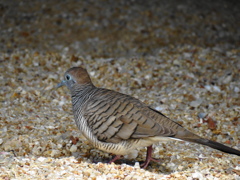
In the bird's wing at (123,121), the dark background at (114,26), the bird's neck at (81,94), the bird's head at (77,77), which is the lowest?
the bird's wing at (123,121)

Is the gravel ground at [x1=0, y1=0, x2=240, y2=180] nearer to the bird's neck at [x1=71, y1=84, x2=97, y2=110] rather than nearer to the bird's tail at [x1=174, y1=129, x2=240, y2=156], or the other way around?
the bird's tail at [x1=174, y1=129, x2=240, y2=156]

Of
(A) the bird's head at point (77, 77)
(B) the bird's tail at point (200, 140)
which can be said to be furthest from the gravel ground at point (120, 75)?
(A) the bird's head at point (77, 77)

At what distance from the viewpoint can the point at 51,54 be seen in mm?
6254

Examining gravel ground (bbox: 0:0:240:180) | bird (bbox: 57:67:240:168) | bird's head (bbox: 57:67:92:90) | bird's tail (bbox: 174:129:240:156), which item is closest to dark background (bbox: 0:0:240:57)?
gravel ground (bbox: 0:0:240:180)

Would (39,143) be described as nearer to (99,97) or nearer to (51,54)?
(99,97)

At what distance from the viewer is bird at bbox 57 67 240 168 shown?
11.1ft

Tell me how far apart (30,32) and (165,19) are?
2469 mm

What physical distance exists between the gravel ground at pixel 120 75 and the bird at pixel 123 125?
24cm

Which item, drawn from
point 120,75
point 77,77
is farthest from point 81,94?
point 120,75

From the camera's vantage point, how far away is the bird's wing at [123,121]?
11.1 feet

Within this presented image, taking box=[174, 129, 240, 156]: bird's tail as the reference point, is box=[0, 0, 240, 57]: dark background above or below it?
above

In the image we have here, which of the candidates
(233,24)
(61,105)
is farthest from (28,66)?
(233,24)

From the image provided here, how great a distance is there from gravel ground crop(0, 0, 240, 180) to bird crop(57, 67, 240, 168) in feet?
0.78

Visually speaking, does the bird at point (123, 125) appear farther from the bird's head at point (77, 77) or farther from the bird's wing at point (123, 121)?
the bird's head at point (77, 77)
